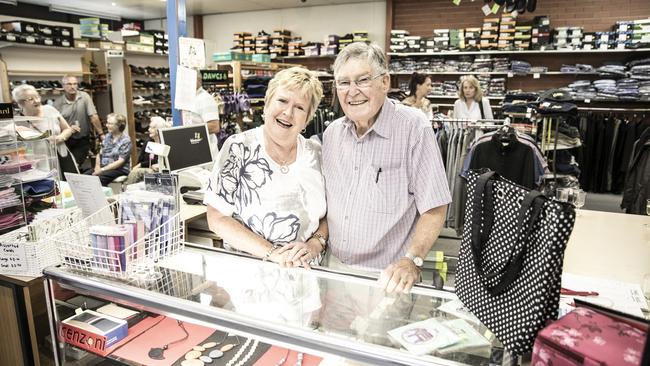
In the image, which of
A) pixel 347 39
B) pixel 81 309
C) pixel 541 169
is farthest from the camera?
pixel 347 39

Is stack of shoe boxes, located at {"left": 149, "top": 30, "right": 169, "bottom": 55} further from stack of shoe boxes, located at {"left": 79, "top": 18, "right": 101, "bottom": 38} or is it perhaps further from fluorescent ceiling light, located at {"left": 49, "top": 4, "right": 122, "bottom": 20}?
fluorescent ceiling light, located at {"left": 49, "top": 4, "right": 122, "bottom": 20}

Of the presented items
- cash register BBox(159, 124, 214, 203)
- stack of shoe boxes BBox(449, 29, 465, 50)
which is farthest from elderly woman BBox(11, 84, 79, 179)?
stack of shoe boxes BBox(449, 29, 465, 50)

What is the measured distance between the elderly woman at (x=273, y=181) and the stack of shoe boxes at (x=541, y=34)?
24.1 ft

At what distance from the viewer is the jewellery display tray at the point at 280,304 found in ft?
3.71

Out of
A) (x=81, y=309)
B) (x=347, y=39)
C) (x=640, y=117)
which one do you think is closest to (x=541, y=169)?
(x=81, y=309)

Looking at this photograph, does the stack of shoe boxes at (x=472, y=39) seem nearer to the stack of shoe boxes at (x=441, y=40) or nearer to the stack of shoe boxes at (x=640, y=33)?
the stack of shoe boxes at (x=441, y=40)

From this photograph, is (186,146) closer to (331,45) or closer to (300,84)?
(300,84)

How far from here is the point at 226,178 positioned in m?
1.88

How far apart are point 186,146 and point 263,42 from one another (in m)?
7.35

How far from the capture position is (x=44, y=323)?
75.6 inches

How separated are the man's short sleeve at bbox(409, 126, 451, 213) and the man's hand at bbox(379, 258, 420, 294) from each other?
0.37m

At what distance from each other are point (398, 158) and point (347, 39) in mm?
8137

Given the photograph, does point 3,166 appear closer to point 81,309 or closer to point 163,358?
point 81,309

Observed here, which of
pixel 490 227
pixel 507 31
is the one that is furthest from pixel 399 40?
pixel 490 227
